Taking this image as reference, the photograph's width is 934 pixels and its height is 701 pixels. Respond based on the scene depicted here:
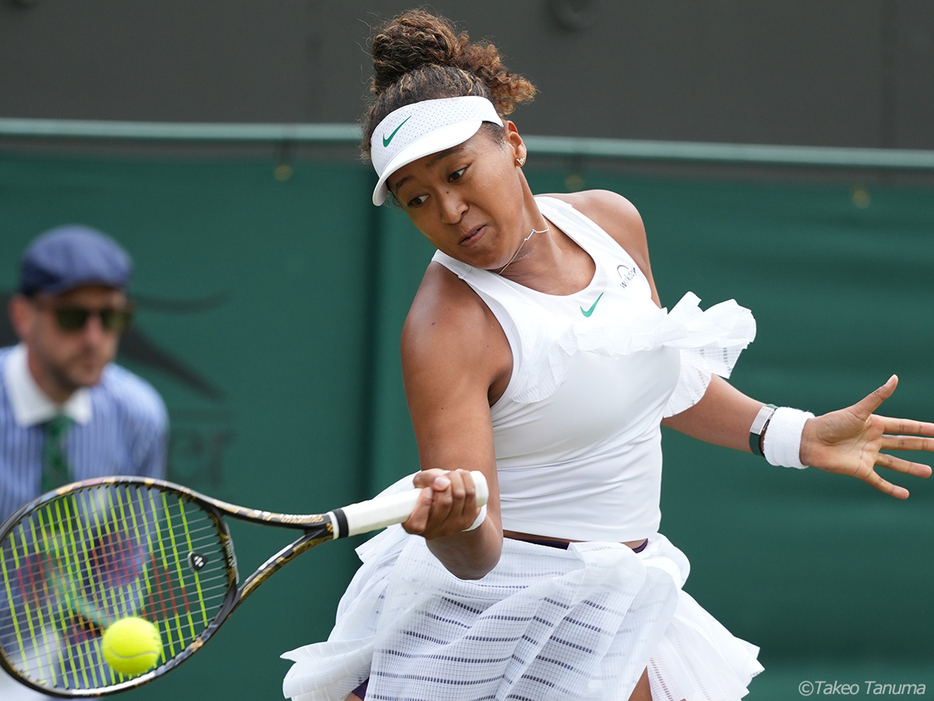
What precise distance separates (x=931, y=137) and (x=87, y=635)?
3.40m

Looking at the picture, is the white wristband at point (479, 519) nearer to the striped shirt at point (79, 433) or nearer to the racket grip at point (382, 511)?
the racket grip at point (382, 511)

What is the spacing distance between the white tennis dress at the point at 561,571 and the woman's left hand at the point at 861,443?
31 cm

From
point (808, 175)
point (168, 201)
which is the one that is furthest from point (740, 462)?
point (168, 201)

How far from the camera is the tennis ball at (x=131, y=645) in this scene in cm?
198

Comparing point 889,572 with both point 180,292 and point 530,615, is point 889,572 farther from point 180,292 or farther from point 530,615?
point 180,292

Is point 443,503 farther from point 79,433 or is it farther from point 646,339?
point 79,433

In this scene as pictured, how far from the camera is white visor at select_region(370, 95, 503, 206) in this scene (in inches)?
69.3

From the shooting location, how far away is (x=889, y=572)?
136 inches

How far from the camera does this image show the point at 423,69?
1.92m

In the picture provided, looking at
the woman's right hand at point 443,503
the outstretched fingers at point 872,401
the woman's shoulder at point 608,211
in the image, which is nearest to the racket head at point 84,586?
the woman's right hand at point 443,503

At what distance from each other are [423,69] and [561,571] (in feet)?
3.03

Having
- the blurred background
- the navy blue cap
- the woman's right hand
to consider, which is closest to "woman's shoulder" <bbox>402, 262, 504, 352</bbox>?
the woman's right hand

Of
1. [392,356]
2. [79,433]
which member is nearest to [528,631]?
[79,433]

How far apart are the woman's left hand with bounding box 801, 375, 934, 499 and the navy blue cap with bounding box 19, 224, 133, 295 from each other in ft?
5.11
